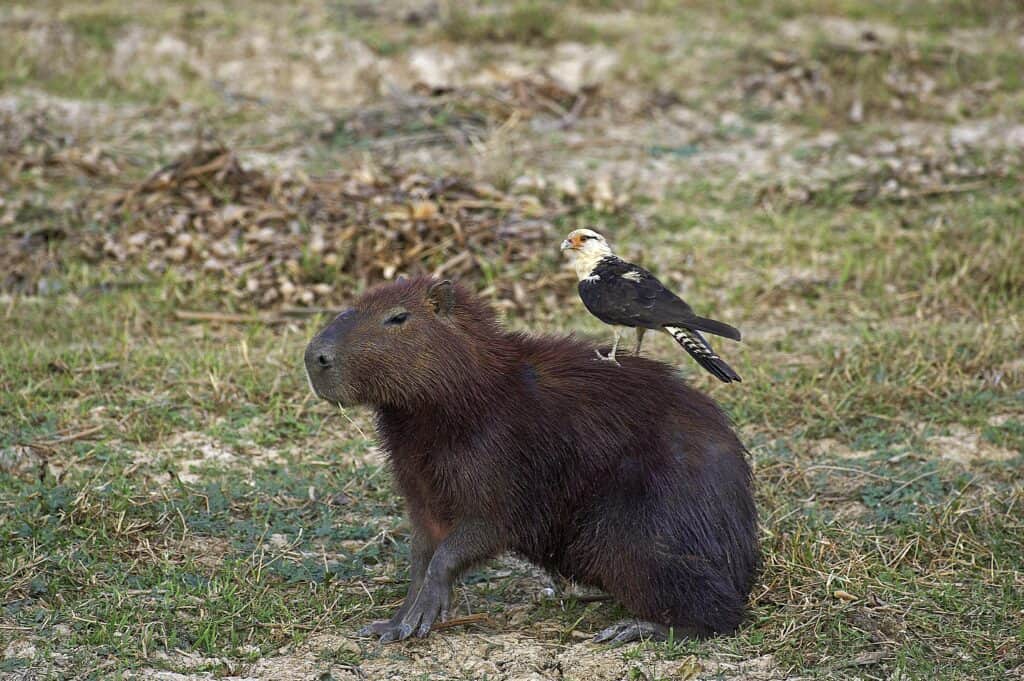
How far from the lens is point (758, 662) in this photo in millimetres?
4043

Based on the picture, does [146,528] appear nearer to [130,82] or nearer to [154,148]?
[154,148]

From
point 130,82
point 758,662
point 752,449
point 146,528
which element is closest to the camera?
point 758,662

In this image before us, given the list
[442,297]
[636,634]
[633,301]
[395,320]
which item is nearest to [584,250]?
[633,301]

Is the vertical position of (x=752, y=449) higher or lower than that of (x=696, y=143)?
lower

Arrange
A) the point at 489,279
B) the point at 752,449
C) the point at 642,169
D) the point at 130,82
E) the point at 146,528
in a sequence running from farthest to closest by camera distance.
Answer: the point at 130,82 → the point at 642,169 → the point at 489,279 → the point at 752,449 → the point at 146,528

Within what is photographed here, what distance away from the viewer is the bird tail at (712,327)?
397cm

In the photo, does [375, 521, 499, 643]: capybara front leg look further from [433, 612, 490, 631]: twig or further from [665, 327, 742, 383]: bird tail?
[665, 327, 742, 383]: bird tail

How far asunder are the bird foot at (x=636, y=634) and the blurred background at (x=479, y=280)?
95 mm

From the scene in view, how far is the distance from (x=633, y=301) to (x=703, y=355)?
0.31 meters

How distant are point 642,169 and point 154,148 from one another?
3404 mm

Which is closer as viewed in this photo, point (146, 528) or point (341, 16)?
point (146, 528)

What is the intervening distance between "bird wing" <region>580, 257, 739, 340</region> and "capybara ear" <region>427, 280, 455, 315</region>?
46cm

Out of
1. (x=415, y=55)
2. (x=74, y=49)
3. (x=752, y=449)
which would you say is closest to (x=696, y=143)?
(x=415, y=55)

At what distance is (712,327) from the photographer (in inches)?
160
